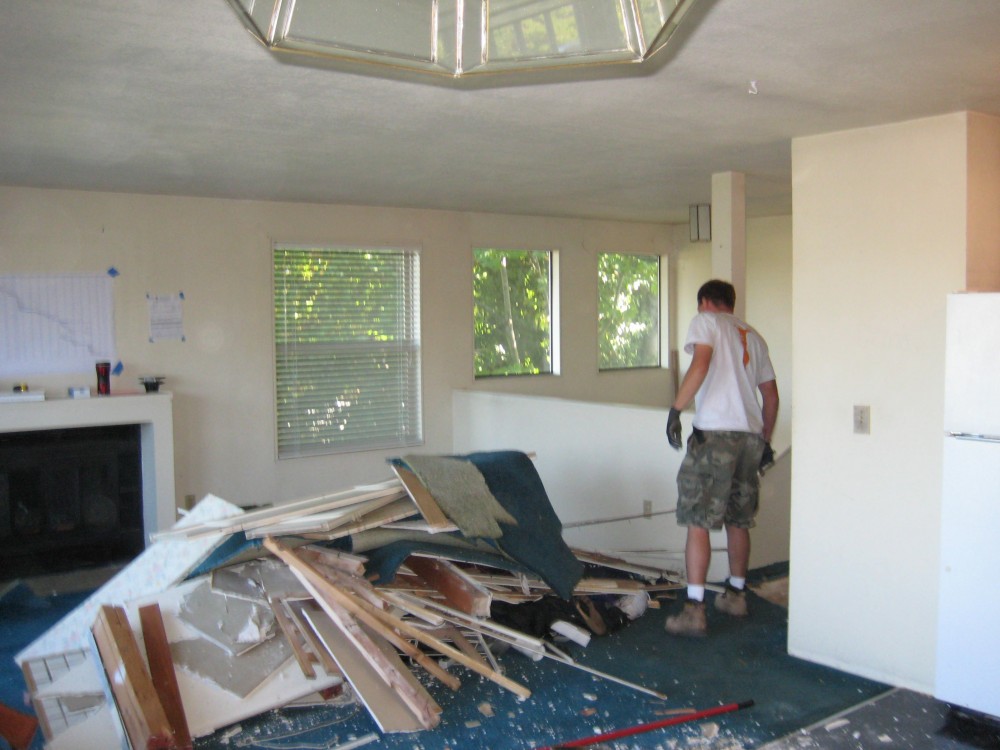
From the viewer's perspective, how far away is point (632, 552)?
16.7 feet

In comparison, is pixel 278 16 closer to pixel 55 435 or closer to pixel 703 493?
pixel 703 493

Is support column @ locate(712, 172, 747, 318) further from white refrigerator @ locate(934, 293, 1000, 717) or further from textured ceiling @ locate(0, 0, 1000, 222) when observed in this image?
white refrigerator @ locate(934, 293, 1000, 717)

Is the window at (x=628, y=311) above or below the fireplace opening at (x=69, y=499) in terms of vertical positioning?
above

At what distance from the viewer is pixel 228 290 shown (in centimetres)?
571

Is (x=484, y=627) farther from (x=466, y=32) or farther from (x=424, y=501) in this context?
(x=466, y=32)

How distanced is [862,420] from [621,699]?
4.65 feet

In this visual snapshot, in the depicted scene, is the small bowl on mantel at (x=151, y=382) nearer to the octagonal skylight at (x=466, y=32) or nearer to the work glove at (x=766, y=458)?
the octagonal skylight at (x=466, y=32)

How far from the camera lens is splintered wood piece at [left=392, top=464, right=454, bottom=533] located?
11.8 feet

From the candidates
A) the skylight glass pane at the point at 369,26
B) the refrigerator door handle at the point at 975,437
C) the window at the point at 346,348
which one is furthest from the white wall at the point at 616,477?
the skylight glass pane at the point at 369,26

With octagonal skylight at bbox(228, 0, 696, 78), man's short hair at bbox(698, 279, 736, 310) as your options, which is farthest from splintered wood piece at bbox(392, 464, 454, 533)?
octagonal skylight at bbox(228, 0, 696, 78)

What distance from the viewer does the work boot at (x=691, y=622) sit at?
394 cm

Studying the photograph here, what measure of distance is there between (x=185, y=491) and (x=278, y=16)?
13.0 feet

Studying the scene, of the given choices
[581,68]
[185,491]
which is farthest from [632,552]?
[581,68]

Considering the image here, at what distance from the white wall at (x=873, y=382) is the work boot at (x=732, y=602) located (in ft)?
1.59
